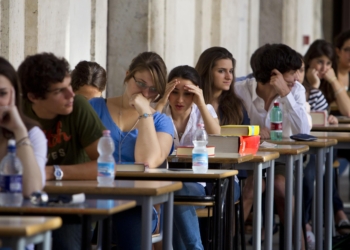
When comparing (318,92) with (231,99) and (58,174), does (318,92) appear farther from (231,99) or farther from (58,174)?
(58,174)

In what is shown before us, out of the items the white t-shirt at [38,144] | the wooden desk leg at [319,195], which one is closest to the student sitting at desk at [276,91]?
the wooden desk leg at [319,195]

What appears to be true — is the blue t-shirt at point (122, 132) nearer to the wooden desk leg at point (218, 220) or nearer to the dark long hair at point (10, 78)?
the wooden desk leg at point (218, 220)

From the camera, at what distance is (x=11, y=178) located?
3.38 metres

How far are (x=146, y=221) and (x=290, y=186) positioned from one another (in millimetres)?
2555

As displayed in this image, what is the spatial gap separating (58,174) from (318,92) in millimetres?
5119

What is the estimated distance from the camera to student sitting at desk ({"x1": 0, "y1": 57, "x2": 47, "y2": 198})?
142 inches

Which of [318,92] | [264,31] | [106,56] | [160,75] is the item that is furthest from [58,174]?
[264,31]

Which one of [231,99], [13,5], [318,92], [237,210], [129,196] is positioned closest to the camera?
[129,196]

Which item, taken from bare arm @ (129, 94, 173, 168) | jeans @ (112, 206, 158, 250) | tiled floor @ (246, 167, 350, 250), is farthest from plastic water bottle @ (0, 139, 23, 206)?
tiled floor @ (246, 167, 350, 250)

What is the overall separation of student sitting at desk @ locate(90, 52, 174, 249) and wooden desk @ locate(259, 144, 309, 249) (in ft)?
3.59

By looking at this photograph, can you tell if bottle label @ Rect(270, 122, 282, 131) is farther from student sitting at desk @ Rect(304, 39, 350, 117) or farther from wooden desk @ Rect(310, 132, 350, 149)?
student sitting at desk @ Rect(304, 39, 350, 117)

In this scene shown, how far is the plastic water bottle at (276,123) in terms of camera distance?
6.97 m

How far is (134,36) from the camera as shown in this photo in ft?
27.1

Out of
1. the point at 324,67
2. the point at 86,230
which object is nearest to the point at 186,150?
the point at 86,230
